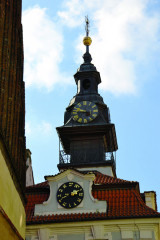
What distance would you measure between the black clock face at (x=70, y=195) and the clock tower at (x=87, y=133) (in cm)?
606

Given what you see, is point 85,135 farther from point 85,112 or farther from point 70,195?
point 70,195

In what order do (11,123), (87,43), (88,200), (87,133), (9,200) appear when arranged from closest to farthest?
(9,200), (11,123), (88,200), (87,133), (87,43)

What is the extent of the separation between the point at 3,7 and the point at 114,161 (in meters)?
21.5

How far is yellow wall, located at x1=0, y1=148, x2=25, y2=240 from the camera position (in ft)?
53.5

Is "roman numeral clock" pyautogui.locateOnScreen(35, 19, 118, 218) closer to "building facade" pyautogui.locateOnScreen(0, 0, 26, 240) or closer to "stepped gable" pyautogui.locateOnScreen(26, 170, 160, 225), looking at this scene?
"stepped gable" pyautogui.locateOnScreen(26, 170, 160, 225)

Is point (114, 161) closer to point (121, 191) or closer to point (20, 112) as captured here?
point (121, 191)

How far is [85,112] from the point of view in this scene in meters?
38.0

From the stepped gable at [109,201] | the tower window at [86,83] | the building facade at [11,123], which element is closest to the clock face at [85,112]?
the tower window at [86,83]

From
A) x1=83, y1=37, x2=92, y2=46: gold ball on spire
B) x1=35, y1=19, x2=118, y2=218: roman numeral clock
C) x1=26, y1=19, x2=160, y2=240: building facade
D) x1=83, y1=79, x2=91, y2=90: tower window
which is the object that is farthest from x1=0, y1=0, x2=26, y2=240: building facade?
x1=83, y1=37, x2=92, y2=46: gold ball on spire

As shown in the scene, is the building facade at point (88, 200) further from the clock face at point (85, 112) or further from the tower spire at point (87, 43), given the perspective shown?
the tower spire at point (87, 43)

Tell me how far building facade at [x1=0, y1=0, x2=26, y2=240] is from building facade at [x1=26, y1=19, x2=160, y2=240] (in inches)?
244

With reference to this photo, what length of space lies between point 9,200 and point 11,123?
300cm

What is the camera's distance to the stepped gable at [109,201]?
2729 centimetres

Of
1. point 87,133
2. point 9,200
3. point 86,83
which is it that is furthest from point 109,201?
point 86,83
